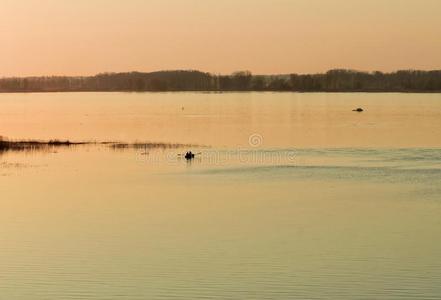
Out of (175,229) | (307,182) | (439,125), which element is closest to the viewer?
(175,229)

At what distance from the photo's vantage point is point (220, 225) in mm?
27953

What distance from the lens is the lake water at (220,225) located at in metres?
20.1

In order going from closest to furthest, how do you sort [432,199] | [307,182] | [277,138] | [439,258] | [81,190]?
1. [439,258]
2. [432,199]
3. [81,190]
4. [307,182]
5. [277,138]

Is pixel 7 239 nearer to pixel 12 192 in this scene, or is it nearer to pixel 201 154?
pixel 12 192

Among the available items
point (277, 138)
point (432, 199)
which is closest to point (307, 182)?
point (432, 199)

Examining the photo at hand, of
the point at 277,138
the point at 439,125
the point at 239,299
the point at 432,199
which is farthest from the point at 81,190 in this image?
the point at 439,125

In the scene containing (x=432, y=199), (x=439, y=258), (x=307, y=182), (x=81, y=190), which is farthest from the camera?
(x=307, y=182)

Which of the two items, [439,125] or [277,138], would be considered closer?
[277,138]

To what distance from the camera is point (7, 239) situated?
83.2 feet

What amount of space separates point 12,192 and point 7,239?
10.6m

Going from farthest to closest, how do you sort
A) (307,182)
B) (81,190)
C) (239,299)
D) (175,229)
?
(307,182)
(81,190)
(175,229)
(239,299)

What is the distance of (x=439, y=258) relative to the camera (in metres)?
22.8

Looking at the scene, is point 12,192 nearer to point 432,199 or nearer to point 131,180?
point 131,180

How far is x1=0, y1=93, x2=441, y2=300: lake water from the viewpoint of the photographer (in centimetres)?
2014
